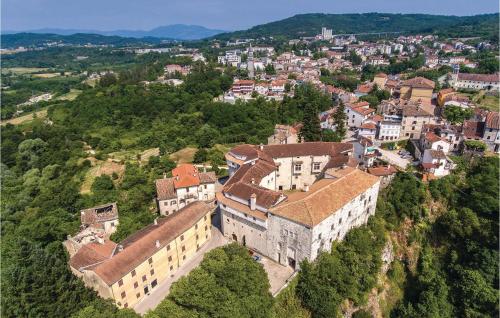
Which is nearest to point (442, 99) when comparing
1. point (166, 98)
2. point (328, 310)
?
point (328, 310)

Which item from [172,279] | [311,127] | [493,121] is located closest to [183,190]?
[172,279]

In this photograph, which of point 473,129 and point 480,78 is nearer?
point 473,129

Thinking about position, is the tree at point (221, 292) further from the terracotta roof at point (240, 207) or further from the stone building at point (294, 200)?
the terracotta roof at point (240, 207)

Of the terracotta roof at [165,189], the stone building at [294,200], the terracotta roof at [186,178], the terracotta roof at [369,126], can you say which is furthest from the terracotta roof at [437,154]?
the terracotta roof at [165,189]

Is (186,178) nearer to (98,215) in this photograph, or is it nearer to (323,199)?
(98,215)

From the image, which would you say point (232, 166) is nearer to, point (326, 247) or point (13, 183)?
point (326, 247)

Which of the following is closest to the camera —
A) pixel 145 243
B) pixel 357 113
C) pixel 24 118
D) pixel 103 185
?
pixel 145 243
